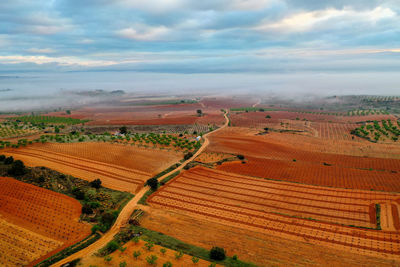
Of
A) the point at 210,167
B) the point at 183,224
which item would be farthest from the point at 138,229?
the point at 210,167

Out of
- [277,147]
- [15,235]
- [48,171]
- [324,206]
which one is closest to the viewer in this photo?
[15,235]

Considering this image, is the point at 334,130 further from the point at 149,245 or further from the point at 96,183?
the point at 149,245

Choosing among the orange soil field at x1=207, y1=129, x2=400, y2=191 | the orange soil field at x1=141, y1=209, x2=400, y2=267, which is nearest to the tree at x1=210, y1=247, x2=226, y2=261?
the orange soil field at x1=141, y1=209, x2=400, y2=267

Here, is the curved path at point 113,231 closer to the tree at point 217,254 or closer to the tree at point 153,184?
the tree at point 153,184

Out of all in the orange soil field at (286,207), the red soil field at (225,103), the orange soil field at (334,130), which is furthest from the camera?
the red soil field at (225,103)

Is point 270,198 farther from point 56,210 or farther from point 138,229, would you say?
point 56,210

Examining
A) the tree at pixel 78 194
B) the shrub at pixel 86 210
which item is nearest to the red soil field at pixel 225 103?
the tree at pixel 78 194

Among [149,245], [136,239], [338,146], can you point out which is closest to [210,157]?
[136,239]
